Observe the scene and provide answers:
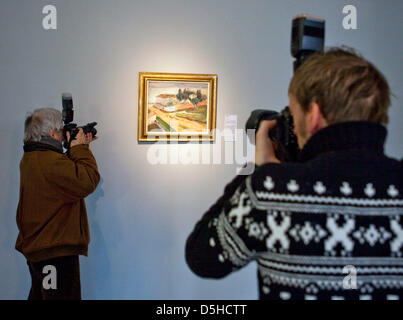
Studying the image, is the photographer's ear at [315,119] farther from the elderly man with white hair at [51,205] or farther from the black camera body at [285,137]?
the elderly man with white hair at [51,205]

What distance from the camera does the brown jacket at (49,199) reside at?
5.99 feet

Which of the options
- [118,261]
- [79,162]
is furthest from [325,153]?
[118,261]

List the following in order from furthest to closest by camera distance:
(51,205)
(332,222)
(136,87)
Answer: (136,87)
(51,205)
(332,222)

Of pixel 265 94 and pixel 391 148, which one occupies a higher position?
pixel 265 94

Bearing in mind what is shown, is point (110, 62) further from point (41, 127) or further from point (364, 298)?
point (364, 298)

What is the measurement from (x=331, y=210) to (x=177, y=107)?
1.71 meters

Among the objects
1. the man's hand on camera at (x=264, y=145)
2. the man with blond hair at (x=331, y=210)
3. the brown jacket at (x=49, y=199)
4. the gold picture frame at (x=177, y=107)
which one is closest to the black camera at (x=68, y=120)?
the brown jacket at (x=49, y=199)

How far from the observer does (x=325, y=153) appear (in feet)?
2.44

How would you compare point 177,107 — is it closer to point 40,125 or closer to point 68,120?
point 68,120

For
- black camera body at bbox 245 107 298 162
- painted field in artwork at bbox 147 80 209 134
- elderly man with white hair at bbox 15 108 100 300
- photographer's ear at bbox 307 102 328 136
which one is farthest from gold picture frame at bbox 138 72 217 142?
photographer's ear at bbox 307 102 328 136

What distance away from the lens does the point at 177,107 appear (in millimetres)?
2311

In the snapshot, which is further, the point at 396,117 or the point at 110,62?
the point at 396,117

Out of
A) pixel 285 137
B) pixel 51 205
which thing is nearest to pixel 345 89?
pixel 285 137
